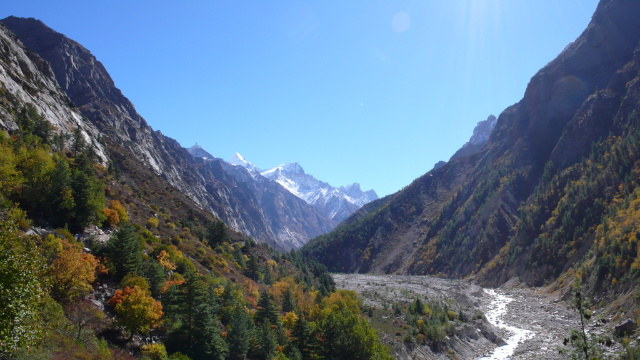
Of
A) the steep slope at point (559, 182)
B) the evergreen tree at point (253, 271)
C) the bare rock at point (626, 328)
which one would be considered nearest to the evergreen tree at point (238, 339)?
the evergreen tree at point (253, 271)

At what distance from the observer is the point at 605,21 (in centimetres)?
12538

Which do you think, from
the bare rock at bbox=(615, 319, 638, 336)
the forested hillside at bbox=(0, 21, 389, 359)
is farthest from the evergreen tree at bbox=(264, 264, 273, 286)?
the bare rock at bbox=(615, 319, 638, 336)

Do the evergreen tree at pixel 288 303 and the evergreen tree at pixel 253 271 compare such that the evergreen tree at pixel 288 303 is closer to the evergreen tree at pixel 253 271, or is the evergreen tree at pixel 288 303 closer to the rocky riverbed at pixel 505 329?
the rocky riverbed at pixel 505 329

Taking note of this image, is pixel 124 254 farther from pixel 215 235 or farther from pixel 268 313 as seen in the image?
pixel 215 235

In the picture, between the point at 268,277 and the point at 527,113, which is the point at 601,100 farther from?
the point at 268,277

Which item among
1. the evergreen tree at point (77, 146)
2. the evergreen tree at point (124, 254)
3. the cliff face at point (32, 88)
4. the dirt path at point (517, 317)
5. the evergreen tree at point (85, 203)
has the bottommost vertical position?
the dirt path at point (517, 317)

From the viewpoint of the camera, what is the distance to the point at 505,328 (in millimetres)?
56562

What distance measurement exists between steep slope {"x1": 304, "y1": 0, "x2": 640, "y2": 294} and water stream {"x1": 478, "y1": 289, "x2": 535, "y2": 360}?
52.7 feet

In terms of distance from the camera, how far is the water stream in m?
45.9

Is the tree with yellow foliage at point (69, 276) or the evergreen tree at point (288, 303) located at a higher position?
the tree with yellow foliage at point (69, 276)

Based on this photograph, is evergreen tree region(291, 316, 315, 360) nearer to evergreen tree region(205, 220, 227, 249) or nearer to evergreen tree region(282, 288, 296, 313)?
evergreen tree region(282, 288, 296, 313)

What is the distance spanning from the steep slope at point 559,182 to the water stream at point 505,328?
16.1m

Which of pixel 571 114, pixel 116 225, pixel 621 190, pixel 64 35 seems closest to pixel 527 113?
pixel 571 114

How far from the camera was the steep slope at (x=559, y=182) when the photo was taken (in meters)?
79.8
